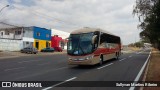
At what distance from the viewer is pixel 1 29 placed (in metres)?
84.2

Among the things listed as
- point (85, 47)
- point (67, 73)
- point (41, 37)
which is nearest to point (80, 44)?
point (85, 47)

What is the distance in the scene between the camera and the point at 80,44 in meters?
23.5

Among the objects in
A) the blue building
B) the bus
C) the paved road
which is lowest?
the paved road

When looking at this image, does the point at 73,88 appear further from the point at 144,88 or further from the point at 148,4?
the point at 148,4

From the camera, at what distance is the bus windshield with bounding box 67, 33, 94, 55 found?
23.2m

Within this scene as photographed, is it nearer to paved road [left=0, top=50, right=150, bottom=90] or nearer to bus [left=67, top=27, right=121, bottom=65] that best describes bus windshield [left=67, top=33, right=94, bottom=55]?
bus [left=67, top=27, right=121, bottom=65]

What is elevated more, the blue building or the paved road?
the blue building

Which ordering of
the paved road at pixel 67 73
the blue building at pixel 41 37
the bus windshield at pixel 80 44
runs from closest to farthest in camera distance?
the paved road at pixel 67 73 → the bus windshield at pixel 80 44 → the blue building at pixel 41 37

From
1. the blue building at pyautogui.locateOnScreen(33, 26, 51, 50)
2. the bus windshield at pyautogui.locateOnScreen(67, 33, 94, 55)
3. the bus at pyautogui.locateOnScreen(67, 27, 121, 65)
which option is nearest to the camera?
the bus at pyautogui.locateOnScreen(67, 27, 121, 65)

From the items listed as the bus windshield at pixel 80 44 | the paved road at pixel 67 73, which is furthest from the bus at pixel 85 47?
the paved road at pixel 67 73

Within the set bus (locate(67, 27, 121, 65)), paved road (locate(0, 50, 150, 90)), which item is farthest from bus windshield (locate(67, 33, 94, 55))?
paved road (locate(0, 50, 150, 90))

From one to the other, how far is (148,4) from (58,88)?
35.6 metres

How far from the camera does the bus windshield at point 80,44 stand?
2316 cm

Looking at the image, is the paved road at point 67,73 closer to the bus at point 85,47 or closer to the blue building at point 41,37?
the bus at point 85,47
